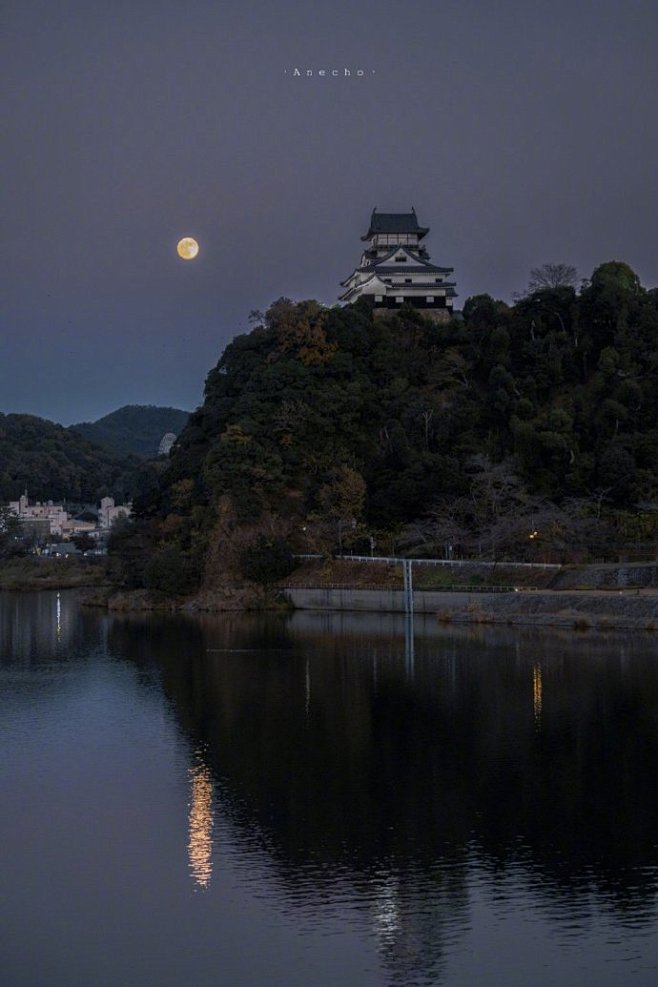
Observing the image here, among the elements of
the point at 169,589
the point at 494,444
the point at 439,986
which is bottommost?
the point at 439,986

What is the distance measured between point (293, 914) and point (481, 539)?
32915mm

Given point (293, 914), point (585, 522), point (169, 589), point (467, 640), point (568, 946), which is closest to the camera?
point (568, 946)

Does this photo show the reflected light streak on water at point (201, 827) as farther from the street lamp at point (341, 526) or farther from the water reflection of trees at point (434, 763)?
the street lamp at point (341, 526)

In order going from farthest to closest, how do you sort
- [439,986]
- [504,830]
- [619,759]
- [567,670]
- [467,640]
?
1. [467,640]
2. [567,670]
3. [619,759]
4. [504,830]
5. [439,986]

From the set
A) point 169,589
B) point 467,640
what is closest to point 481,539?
point 467,640

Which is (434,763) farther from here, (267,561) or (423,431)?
(423,431)

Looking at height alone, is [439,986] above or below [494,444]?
below

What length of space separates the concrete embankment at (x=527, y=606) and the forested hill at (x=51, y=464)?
6932cm

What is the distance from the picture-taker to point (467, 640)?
3638 centimetres

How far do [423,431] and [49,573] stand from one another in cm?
3054

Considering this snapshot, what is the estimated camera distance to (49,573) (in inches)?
2960

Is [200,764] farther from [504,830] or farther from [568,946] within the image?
[568,946]

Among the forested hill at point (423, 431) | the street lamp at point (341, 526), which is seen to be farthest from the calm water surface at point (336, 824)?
the forested hill at point (423, 431)

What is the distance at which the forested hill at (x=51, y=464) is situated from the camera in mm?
118500
